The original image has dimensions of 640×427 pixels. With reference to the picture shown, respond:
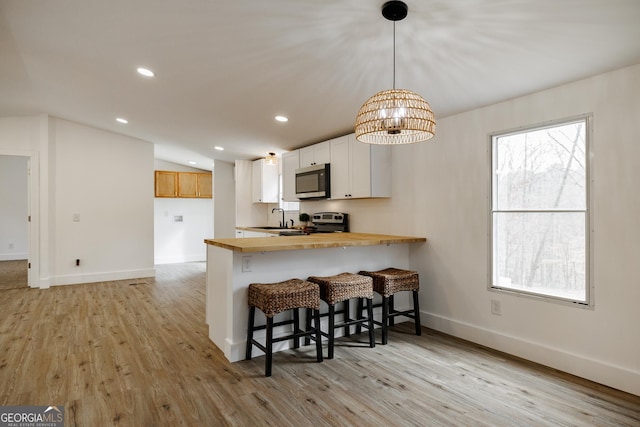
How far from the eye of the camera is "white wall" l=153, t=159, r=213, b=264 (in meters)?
8.40

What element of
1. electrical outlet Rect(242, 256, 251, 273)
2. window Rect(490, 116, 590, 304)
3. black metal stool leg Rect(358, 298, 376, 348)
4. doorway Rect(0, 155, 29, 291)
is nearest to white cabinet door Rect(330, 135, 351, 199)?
black metal stool leg Rect(358, 298, 376, 348)

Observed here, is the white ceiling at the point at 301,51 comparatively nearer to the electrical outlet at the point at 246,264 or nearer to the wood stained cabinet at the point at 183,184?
the electrical outlet at the point at 246,264

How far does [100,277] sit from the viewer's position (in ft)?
20.3

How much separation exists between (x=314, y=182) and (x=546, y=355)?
126 inches

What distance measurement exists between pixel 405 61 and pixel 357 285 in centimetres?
176

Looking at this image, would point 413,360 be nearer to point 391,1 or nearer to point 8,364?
point 391,1

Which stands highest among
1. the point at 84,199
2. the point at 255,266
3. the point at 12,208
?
the point at 84,199

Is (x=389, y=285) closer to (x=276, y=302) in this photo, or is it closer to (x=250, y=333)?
(x=276, y=302)

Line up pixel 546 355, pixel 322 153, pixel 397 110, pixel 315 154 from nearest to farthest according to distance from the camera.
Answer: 1. pixel 397 110
2. pixel 546 355
3. pixel 322 153
4. pixel 315 154

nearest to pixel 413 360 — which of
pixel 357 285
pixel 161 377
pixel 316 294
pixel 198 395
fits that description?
pixel 357 285

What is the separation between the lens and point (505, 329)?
306 centimetres

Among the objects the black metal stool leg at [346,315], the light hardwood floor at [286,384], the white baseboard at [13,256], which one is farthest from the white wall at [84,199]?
the black metal stool leg at [346,315]

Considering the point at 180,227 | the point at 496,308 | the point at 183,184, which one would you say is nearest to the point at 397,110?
the point at 496,308

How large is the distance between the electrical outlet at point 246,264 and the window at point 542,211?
2.10m
